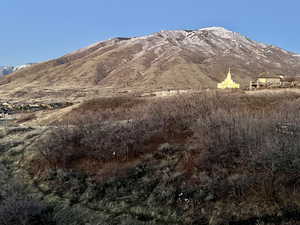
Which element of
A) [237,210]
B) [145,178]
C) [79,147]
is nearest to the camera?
[237,210]

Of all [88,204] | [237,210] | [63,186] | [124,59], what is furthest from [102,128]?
[124,59]

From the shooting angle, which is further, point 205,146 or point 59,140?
point 59,140

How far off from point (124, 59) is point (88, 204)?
172466 mm

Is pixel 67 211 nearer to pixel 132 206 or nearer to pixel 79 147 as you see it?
pixel 132 206

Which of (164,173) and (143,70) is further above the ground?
(143,70)

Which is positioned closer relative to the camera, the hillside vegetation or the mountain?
the hillside vegetation

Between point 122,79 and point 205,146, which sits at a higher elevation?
point 122,79

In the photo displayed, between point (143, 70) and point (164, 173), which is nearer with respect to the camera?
point (164, 173)

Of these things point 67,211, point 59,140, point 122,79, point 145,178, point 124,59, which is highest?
point 124,59

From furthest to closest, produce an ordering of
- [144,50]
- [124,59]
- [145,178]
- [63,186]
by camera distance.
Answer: [144,50], [124,59], [63,186], [145,178]

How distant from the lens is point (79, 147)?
18094mm

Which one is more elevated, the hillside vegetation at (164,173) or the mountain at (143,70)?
the mountain at (143,70)

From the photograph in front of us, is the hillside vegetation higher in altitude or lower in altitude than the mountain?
lower

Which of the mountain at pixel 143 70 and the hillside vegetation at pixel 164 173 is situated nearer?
the hillside vegetation at pixel 164 173
